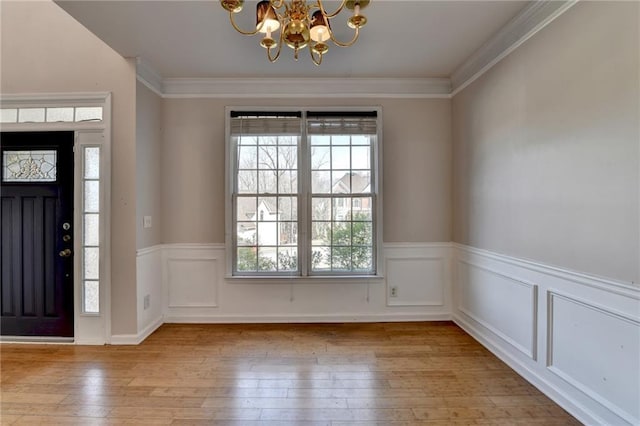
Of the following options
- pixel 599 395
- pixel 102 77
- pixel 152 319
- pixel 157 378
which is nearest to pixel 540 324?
pixel 599 395

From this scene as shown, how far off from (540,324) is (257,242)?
8.75 ft

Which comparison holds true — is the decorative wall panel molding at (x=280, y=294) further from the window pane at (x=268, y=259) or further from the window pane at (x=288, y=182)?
the window pane at (x=288, y=182)

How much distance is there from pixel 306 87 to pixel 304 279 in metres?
2.14

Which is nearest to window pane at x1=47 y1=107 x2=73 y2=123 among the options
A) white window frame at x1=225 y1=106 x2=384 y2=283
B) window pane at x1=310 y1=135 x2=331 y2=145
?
white window frame at x1=225 y1=106 x2=384 y2=283

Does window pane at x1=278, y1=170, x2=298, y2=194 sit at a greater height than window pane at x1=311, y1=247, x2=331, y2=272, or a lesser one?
greater

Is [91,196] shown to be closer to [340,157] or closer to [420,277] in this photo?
[340,157]

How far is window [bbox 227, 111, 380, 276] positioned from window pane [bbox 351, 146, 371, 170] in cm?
1

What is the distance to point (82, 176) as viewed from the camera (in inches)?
122

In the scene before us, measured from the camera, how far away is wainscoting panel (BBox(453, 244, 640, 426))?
173 centimetres

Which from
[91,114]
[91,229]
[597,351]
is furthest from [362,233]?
[91,114]

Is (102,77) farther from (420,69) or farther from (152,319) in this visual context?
(420,69)

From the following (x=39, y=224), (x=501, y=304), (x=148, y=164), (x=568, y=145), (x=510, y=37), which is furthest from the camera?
(x=148, y=164)

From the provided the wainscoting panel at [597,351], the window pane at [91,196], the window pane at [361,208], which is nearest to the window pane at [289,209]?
the window pane at [361,208]

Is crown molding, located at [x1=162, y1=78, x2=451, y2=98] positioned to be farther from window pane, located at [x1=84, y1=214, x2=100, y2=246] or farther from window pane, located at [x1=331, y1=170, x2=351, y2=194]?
window pane, located at [x1=84, y1=214, x2=100, y2=246]
